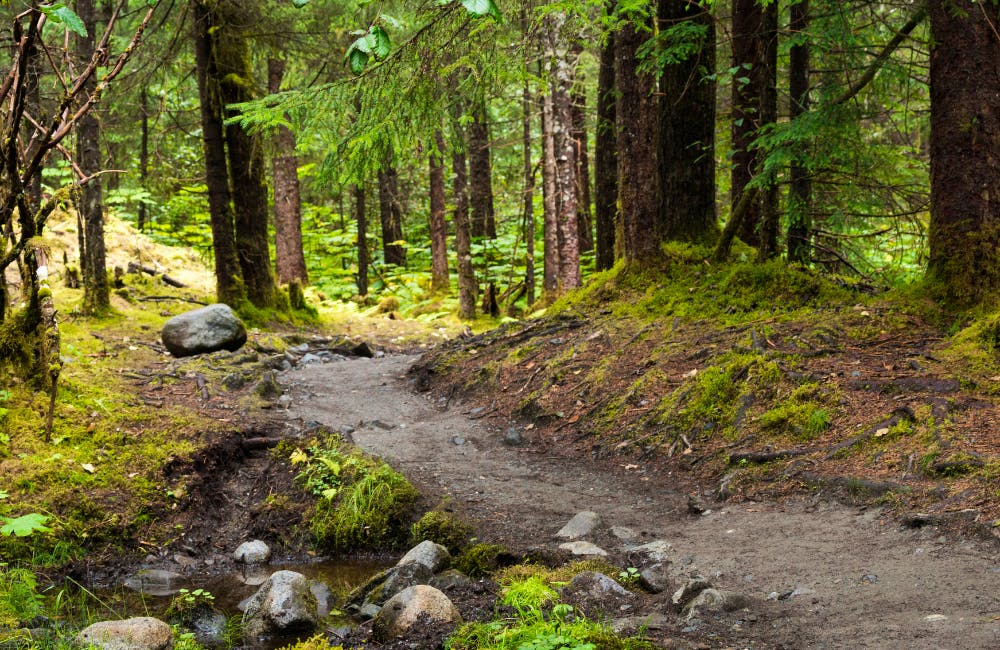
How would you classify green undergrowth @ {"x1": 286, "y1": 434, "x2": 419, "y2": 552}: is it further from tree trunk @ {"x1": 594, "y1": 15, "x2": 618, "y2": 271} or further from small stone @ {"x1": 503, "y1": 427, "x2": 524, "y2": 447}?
tree trunk @ {"x1": 594, "y1": 15, "x2": 618, "y2": 271}

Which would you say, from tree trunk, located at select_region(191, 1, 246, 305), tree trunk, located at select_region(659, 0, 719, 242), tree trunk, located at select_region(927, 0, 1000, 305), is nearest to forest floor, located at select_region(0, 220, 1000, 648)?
tree trunk, located at select_region(927, 0, 1000, 305)

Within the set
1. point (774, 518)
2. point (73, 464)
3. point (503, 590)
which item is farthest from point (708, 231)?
point (73, 464)

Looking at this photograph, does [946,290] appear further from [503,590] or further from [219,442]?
[219,442]

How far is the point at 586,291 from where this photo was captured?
32.7ft

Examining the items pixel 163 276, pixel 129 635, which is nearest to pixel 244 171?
pixel 163 276

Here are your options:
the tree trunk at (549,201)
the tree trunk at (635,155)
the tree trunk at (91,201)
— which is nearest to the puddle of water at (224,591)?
the tree trunk at (635,155)

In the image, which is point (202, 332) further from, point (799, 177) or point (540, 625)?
point (540, 625)

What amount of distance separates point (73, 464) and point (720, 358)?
5769 millimetres

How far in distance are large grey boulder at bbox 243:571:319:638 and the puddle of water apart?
0.24 feet

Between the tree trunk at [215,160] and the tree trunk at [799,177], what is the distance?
921 centimetres

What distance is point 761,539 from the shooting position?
4.23m

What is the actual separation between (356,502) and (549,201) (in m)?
10.8

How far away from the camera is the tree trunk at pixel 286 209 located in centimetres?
1734

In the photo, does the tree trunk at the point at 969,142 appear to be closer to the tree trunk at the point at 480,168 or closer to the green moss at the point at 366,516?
the green moss at the point at 366,516
